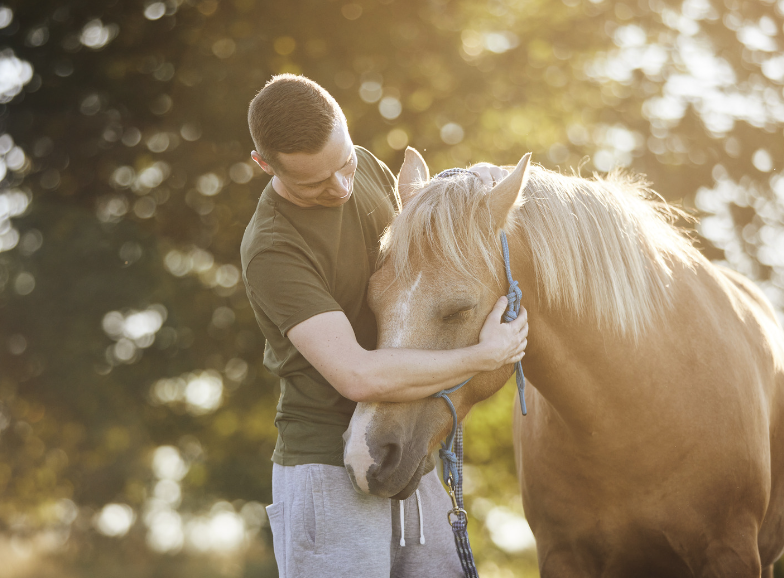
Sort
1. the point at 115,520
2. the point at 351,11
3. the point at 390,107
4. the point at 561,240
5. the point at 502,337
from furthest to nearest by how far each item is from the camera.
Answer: the point at 115,520, the point at 390,107, the point at 351,11, the point at 561,240, the point at 502,337

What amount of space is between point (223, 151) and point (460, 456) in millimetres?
5574

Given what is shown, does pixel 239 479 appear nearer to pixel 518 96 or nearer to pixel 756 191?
pixel 518 96

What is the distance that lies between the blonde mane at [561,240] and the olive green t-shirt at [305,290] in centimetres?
17

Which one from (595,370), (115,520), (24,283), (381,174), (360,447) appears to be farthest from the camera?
(115,520)

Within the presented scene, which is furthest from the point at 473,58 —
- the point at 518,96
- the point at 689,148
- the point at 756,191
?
the point at 756,191

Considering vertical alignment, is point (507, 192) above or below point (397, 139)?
above

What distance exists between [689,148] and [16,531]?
10.2 m

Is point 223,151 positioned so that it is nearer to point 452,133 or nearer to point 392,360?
point 452,133

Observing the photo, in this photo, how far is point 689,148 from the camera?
7.70m

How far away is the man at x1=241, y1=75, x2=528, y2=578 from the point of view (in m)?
1.97

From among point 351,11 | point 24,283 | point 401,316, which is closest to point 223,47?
point 351,11

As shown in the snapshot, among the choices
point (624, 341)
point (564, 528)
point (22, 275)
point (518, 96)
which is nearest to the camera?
point (624, 341)

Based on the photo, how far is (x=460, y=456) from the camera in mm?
2295

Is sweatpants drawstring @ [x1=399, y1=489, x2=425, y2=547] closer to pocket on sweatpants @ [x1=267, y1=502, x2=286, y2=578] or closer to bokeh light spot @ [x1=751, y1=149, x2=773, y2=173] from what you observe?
pocket on sweatpants @ [x1=267, y1=502, x2=286, y2=578]
